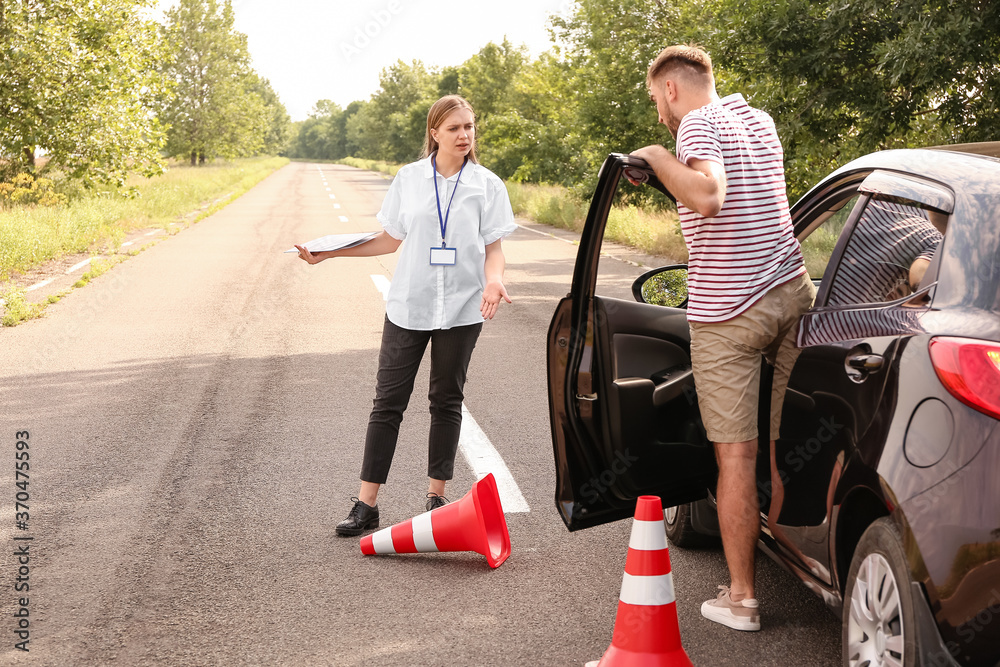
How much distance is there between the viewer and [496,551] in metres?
4.02

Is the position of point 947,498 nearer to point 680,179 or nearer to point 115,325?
point 680,179

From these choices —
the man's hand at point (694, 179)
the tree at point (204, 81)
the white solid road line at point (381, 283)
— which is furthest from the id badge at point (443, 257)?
the tree at point (204, 81)

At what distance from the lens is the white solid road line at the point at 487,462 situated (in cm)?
475

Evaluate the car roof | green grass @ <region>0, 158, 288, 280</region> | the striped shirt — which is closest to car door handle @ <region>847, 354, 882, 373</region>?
the striped shirt

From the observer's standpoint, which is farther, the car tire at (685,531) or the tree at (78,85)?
the tree at (78,85)

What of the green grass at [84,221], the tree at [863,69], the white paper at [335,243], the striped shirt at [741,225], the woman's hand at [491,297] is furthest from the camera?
the green grass at [84,221]

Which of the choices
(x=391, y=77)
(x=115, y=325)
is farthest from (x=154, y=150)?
(x=391, y=77)

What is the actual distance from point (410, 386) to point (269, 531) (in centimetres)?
90

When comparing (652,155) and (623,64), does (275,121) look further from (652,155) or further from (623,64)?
(652,155)

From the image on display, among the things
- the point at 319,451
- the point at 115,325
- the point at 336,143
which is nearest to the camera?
the point at 319,451

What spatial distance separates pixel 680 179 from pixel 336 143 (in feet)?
523

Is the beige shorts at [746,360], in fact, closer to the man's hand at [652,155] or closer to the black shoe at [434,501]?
the man's hand at [652,155]

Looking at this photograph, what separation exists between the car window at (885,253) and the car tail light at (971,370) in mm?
422

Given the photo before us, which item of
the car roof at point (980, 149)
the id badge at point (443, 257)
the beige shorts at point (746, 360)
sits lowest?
the beige shorts at point (746, 360)
